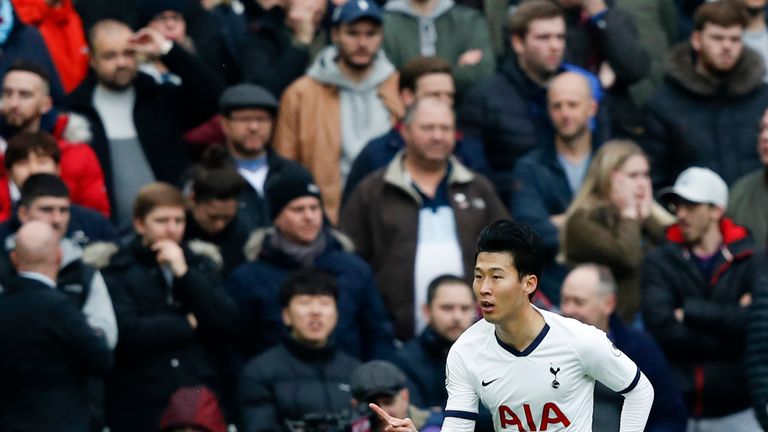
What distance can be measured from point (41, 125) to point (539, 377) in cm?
559

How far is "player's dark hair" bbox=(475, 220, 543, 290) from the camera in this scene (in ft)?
26.9

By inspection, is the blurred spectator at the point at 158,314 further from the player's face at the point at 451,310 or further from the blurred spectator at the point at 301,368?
the player's face at the point at 451,310

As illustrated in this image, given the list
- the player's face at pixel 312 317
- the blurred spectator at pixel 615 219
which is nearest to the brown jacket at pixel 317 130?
the blurred spectator at pixel 615 219

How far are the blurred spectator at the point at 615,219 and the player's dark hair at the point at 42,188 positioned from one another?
323 cm

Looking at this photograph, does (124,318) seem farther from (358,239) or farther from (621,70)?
(621,70)

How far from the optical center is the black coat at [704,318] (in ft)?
39.1

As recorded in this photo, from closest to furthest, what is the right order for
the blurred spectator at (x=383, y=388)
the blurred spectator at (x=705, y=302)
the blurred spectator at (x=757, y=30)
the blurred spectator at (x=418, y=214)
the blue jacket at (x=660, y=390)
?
the blurred spectator at (x=383, y=388) → the blue jacket at (x=660, y=390) → the blurred spectator at (x=705, y=302) → the blurred spectator at (x=418, y=214) → the blurred spectator at (x=757, y=30)

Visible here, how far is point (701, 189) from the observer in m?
12.4

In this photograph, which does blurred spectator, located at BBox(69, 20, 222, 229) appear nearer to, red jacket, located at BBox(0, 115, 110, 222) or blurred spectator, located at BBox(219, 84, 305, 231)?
red jacket, located at BBox(0, 115, 110, 222)

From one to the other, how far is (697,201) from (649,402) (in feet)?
13.1

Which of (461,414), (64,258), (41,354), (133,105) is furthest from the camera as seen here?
(133,105)

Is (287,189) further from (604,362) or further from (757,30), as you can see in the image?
(757,30)

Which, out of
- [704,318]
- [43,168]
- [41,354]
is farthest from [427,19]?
[41,354]

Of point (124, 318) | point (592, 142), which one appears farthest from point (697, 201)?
point (124, 318)
